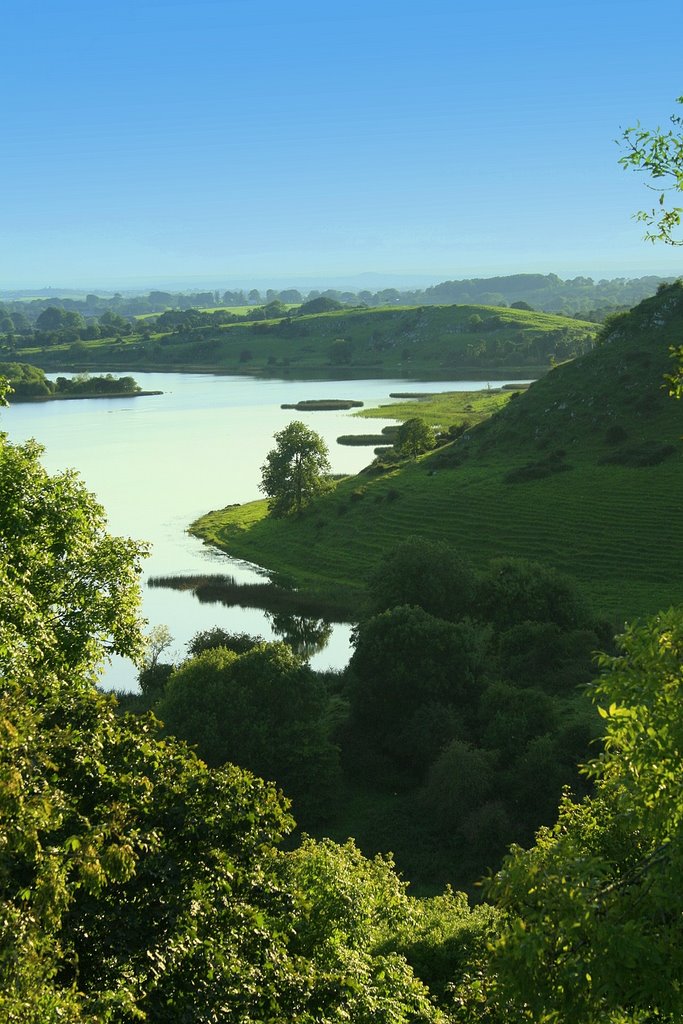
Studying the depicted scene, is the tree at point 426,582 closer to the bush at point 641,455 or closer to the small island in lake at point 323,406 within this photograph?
the bush at point 641,455

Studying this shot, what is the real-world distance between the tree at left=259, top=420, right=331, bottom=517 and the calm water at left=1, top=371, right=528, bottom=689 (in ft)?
29.1

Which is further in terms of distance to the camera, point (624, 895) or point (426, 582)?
point (426, 582)

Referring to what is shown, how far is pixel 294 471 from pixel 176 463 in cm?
3772

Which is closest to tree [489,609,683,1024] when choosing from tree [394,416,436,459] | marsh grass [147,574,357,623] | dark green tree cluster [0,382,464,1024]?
dark green tree cluster [0,382,464,1024]

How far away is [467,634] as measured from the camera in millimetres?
49875

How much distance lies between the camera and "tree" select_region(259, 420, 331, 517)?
94.0 meters

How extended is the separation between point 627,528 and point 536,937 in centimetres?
6997

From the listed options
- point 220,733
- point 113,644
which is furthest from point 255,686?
point 113,644

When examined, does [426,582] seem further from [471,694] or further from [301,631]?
[301,631]

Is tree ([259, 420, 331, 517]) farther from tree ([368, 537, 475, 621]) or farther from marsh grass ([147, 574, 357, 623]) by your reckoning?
tree ([368, 537, 475, 621])

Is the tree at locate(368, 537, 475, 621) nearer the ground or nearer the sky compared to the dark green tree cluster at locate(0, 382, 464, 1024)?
nearer the ground

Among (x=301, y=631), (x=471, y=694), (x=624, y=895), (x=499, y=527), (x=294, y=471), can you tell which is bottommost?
(x=301, y=631)

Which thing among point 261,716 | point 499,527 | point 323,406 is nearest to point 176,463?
point 323,406

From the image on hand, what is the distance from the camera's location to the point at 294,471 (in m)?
94.4
